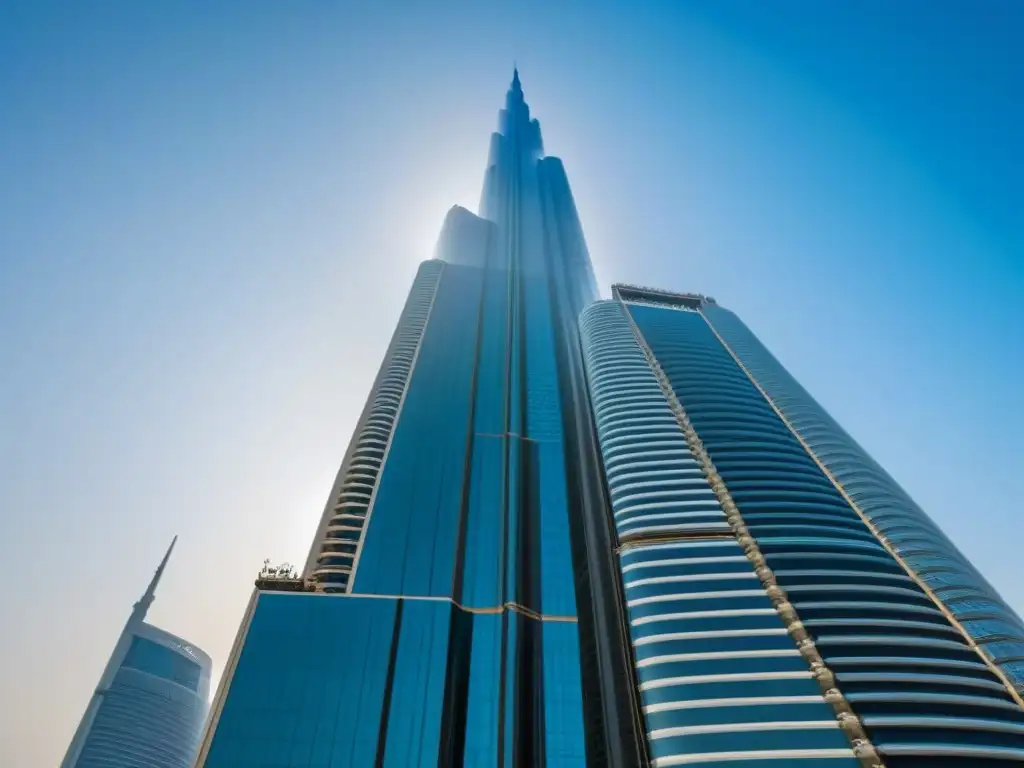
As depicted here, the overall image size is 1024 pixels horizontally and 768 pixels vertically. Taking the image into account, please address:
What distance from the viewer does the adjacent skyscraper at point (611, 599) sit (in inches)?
2007

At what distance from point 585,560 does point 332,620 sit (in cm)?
3370

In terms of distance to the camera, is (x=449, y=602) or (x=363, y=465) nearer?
(x=449, y=602)

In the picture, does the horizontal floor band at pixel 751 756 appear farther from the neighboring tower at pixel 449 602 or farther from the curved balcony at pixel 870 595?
the curved balcony at pixel 870 595

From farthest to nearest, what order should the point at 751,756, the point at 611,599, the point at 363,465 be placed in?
1. the point at 363,465
2. the point at 611,599
3. the point at 751,756

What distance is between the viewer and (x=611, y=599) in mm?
69938

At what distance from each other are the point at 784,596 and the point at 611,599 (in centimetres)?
1936

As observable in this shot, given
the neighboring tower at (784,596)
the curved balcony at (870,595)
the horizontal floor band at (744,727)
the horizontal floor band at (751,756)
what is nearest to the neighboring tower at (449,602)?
the horizontal floor band at (744,727)

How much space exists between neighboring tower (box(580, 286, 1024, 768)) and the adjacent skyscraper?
0.28 m

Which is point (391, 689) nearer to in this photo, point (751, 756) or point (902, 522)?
point (751, 756)

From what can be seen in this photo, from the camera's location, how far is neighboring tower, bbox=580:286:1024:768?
5228cm

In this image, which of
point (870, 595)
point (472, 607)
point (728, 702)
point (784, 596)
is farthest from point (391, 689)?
point (870, 595)

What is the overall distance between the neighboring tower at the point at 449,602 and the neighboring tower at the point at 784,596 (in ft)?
19.1

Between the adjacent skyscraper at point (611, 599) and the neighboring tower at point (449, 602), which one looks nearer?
the neighboring tower at point (449, 602)

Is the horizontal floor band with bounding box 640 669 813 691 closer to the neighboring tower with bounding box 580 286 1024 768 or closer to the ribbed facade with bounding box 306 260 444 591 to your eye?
the neighboring tower with bounding box 580 286 1024 768
